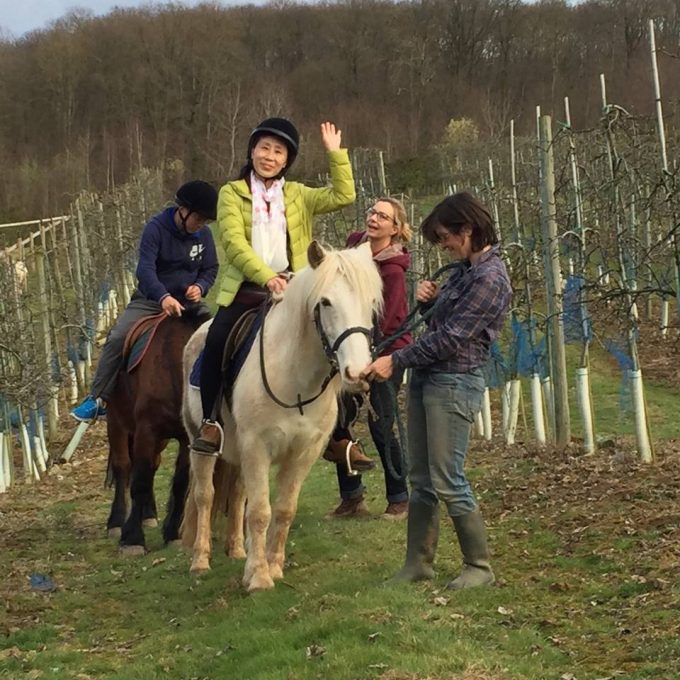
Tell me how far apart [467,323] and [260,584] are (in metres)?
1.97

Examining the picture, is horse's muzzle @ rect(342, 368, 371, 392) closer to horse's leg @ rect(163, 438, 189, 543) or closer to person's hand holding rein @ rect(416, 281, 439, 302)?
person's hand holding rein @ rect(416, 281, 439, 302)

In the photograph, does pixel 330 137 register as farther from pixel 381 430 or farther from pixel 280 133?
pixel 381 430

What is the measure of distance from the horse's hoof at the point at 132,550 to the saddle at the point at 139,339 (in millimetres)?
1363

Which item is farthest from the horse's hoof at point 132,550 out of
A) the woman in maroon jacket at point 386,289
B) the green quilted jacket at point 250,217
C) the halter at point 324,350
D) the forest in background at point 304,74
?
the forest in background at point 304,74

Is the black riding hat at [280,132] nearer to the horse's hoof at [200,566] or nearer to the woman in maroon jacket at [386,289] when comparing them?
the woman in maroon jacket at [386,289]

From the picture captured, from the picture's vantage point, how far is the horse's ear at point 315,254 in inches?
173

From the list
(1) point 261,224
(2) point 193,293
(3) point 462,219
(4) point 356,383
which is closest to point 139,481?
(2) point 193,293

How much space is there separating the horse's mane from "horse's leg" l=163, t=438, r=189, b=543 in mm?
2994

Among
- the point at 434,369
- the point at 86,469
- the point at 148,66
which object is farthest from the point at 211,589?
the point at 148,66

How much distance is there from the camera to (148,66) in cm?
7106

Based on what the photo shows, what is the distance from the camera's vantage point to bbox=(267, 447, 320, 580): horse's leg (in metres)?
5.18

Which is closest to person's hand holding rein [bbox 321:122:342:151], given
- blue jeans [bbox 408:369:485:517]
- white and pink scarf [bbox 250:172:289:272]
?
white and pink scarf [bbox 250:172:289:272]

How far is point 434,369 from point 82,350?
13.5 m

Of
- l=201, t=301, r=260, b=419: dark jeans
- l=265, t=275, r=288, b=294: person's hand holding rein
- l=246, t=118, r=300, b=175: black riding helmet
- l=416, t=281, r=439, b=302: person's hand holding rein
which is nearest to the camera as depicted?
l=416, t=281, r=439, b=302: person's hand holding rein
